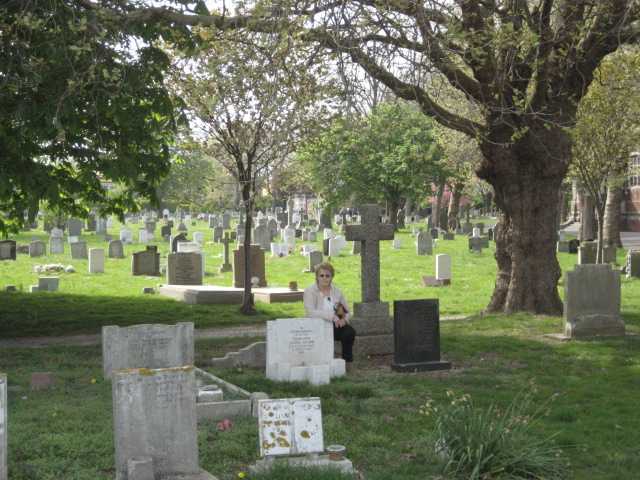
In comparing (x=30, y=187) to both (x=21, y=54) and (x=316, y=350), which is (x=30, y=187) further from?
(x=316, y=350)

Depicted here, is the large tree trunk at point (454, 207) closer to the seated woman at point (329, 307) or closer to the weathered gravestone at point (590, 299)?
the weathered gravestone at point (590, 299)

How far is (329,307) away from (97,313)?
8.14 meters

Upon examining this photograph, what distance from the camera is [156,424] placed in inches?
258

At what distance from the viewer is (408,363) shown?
11.9 metres

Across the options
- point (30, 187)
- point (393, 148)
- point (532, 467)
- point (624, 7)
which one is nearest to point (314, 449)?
point (532, 467)

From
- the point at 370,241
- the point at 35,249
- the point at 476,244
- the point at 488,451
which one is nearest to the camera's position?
the point at 488,451

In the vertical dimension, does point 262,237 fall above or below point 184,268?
above

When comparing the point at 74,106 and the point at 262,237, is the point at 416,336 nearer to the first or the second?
the point at 74,106

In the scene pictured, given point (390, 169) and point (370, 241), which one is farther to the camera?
point (390, 169)

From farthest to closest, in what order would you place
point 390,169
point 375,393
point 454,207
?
point 454,207
point 390,169
point 375,393

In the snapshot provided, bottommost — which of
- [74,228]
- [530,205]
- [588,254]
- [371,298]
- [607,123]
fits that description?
[371,298]

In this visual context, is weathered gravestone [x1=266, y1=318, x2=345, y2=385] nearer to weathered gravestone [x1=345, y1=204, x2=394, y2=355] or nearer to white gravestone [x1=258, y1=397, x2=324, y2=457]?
weathered gravestone [x1=345, y1=204, x2=394, y2=355]

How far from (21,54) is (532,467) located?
862cm

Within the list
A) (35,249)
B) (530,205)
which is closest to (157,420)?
(530,205)
